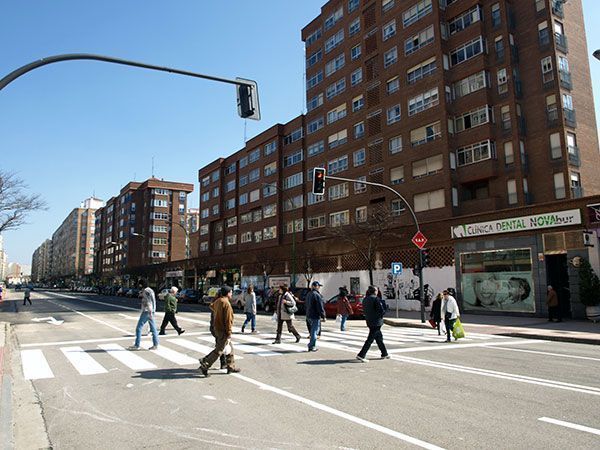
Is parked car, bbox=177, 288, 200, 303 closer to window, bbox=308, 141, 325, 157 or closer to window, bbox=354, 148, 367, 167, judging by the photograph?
window, bbox=308, 141, 325, 157

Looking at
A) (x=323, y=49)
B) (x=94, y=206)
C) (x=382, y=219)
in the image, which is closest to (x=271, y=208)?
(x=323, y=49)

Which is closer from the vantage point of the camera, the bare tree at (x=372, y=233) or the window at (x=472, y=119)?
the bare tree at (x=372, y=233)

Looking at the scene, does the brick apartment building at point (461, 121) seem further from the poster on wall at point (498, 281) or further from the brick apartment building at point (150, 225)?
the brick apartment building at point (150, 225)

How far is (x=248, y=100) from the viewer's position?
33.3 feet

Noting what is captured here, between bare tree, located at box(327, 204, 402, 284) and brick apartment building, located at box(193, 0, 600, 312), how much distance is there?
102 cm

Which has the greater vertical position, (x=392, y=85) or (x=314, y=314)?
Result: (x=392, y=85)

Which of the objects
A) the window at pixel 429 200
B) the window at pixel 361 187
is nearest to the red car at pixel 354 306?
the window at pixel 429 200

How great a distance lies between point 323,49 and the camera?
51.1 metres

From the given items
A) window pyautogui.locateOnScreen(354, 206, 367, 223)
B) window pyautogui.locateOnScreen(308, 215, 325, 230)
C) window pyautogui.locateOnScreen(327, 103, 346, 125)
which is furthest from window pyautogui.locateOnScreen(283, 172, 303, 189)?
window pyautogui.locateOnScreen(354, 206, 367, 223)

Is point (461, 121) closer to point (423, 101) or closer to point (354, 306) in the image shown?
Result: point (423, 101)

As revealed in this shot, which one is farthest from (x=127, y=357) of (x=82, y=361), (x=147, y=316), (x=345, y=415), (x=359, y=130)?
(x=359, y=130)

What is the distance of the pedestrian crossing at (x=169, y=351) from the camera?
9.80 meters

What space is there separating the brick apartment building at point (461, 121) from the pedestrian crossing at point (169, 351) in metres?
13.5

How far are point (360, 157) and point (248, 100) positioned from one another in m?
34.1
